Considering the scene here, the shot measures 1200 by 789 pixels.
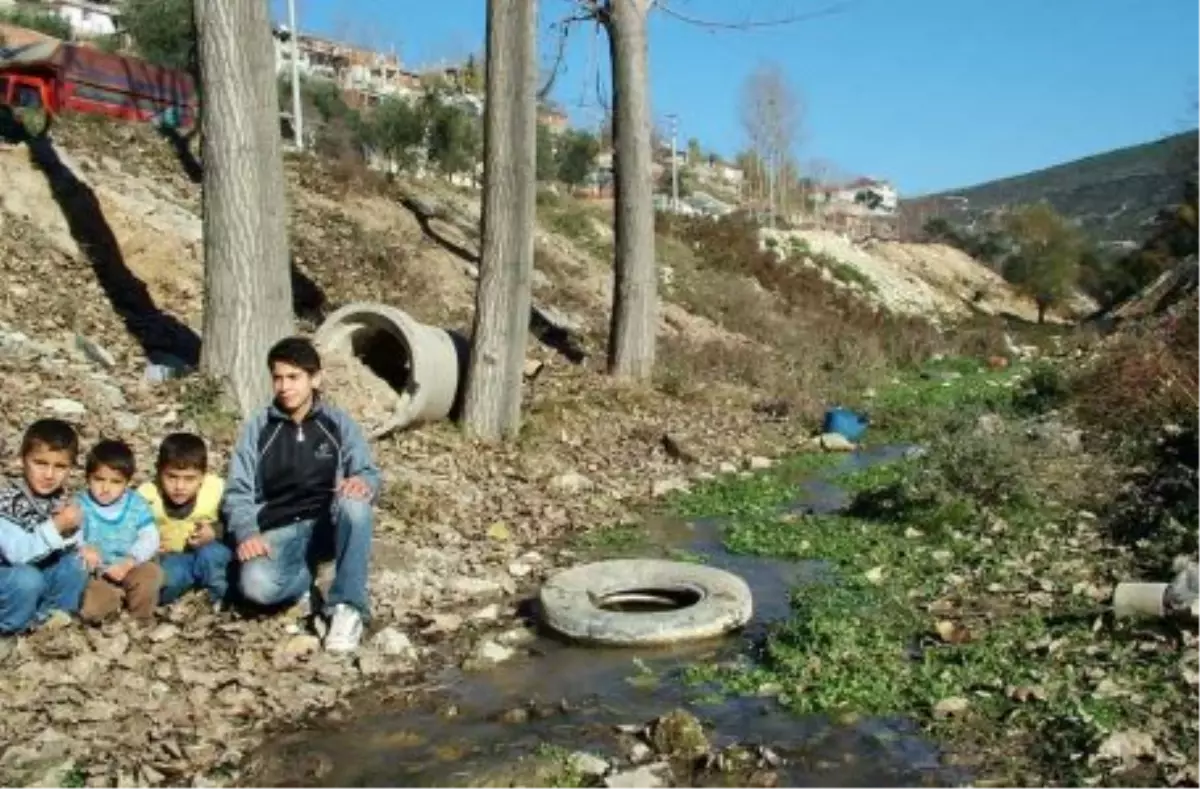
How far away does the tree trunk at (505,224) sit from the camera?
428 inches

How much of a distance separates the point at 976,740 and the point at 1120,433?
7.01 metres

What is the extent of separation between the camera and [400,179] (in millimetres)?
→ 22422

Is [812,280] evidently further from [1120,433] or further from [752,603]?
[752,603]

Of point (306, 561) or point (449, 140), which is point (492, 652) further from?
point (449, 140)

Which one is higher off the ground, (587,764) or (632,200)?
(632,200)

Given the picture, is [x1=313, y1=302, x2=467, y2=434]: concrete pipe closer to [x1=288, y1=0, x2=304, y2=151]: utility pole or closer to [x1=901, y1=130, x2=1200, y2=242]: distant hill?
[x1=288, y1=0, x2=304, y2=151]: utility pole

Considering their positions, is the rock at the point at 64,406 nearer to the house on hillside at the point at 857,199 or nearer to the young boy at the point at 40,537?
the young boy at the point at 40,537

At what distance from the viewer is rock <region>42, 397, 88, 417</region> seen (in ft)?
26.7

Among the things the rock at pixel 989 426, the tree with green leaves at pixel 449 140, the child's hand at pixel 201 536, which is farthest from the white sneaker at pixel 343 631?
the tree with green leaves at pixel 449 140

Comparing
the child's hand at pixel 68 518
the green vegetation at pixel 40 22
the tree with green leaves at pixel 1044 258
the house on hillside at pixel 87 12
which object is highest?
the house on hillside at pixel 87 12

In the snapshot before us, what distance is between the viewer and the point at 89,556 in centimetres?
545

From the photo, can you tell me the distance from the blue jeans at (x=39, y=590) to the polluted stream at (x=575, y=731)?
132cm

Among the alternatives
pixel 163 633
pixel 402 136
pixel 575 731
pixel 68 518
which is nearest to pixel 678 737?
pixel 575 731

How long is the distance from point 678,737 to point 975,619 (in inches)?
86.7
